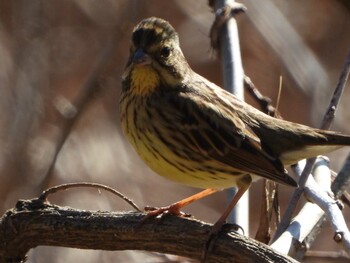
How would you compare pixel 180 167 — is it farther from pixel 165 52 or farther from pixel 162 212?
pixel 165 52

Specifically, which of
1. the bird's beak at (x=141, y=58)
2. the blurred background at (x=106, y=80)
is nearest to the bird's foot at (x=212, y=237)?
the bird's beak at (x=141, y=58)

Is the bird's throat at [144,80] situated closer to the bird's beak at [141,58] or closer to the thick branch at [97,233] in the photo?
the bird's beak at [141,58]

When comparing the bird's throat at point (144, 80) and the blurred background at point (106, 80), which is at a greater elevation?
the blurred background at point (106, 80)

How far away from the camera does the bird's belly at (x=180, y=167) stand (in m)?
4.42

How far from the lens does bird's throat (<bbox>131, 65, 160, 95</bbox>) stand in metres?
4.46

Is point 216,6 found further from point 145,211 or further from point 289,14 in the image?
point 289,14

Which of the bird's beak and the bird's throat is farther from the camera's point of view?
the bird's throat

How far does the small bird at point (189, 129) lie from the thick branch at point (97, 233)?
560 millimetres

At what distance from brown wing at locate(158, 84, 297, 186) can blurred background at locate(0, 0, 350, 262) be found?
1.32 m

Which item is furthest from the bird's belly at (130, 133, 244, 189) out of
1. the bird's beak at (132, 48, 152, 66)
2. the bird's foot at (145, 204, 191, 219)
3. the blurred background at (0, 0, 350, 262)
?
the blurred background at (0, 0, 350, 262)

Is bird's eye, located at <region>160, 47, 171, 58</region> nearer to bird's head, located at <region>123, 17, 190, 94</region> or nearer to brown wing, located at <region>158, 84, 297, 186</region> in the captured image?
bird's head, located at <region>123, 17, 190, 94</region>

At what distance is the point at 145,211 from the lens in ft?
13.4

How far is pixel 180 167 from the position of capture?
14.5 feet

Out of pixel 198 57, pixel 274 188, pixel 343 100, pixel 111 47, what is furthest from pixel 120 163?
pixel 274 188
